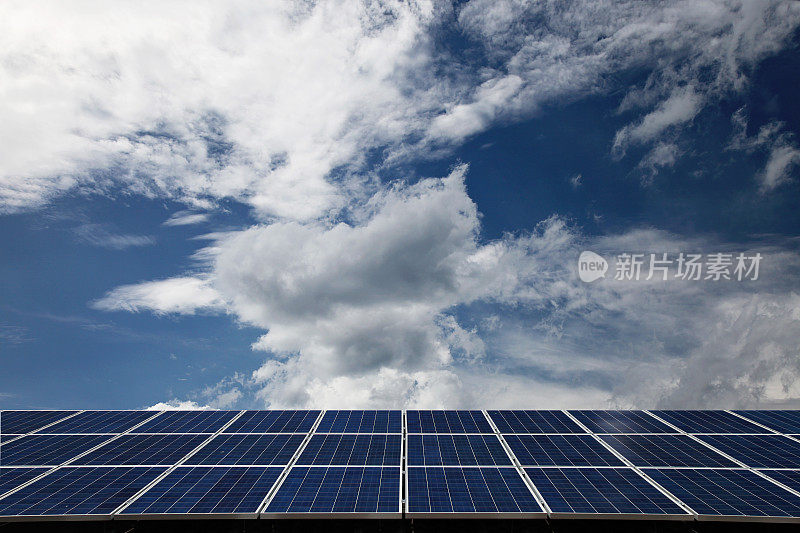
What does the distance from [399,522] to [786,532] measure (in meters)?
19.2

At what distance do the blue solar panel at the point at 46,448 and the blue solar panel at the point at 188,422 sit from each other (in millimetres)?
2860

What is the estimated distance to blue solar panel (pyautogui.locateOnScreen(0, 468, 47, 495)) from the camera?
934 inches

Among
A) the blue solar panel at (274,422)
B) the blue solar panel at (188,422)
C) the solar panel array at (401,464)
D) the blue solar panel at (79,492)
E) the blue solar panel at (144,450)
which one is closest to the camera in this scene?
the solar panel array at (401,464)

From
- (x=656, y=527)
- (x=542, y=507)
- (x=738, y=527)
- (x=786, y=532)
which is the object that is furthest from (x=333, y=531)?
(x=786, y=532)

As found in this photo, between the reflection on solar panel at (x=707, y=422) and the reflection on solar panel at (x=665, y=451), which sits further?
the reflection on solar panel at (x=707, y=422)

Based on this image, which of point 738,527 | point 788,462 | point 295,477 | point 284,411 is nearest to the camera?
point 738,527

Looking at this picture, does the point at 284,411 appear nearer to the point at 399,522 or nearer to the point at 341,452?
the point at 341,452

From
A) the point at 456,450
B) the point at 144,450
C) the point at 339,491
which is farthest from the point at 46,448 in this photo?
the point at 456,450

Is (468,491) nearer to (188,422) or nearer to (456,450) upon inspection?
(456,450)

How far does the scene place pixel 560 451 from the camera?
1072 inches

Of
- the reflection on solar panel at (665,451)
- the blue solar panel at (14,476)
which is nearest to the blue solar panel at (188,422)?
the blue solar panel at (14,476)

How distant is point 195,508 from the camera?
2162 cm

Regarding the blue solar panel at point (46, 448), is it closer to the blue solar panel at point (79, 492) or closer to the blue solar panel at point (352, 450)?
the blue solar panel at point (79, 492)

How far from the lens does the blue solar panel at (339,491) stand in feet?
70.1
